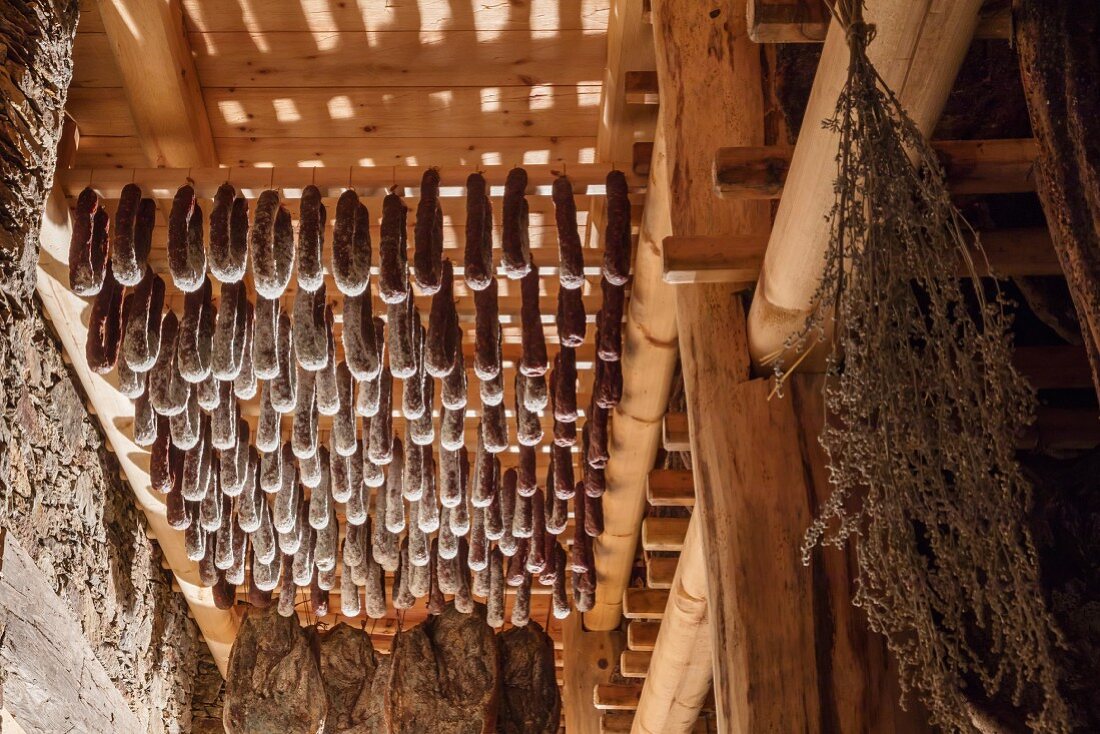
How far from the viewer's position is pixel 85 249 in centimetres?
393

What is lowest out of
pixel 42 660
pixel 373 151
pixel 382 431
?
pixel 42 660

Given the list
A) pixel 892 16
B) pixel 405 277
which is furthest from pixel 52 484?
pixel 892 16

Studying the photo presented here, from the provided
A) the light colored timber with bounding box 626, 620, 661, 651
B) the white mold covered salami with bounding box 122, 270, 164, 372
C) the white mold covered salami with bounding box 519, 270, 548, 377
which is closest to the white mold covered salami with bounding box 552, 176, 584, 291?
the white mold covered salami with bounding box 519, 270, 548, 377

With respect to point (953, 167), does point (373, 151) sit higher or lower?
higher

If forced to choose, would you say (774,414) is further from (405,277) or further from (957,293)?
(405,277)

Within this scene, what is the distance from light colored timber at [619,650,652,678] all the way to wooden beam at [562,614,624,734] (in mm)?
514

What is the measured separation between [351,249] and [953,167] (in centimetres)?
196

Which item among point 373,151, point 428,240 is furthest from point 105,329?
point 373,151

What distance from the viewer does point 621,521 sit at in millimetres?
5586

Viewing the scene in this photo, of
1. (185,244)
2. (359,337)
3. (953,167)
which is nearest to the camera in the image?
(953,167)

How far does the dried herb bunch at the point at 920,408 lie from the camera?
1.96m

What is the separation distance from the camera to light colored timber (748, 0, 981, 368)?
80.1 inches

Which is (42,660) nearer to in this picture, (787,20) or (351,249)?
(351,249)

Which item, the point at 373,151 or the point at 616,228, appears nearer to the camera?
the point at 616,228
